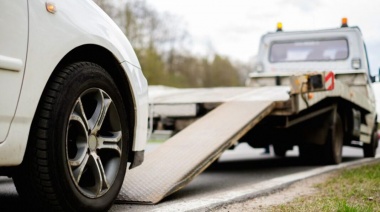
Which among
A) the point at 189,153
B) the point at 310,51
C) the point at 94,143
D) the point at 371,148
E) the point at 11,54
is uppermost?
the point at 11,54

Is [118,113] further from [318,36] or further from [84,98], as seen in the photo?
[318,36]

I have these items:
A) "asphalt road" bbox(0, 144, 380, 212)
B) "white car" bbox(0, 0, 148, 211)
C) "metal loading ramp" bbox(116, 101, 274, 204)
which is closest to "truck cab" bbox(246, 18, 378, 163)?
"asphalt road" bbox(0, 144, 380, 212)

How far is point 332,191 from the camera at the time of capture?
15.9ft

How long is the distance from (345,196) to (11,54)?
9.45 ft

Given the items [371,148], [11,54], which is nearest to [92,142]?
[11,54]

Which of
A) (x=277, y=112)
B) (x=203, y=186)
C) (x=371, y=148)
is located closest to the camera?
(x=203, y=186)

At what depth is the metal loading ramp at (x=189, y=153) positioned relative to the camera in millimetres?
4344

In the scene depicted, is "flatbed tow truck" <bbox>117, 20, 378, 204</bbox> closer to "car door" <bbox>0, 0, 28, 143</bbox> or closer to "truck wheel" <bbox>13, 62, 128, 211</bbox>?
"truck wheel" <bbox>13, 62, 128, 211</bbox>

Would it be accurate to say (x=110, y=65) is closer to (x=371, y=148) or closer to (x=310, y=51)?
(x=310, y=51)

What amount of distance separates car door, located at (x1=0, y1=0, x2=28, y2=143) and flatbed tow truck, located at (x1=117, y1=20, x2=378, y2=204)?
168 centimetres

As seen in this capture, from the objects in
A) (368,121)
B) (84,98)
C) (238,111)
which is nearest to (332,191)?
(238,111)

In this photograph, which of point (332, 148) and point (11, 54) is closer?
point (11, 54)

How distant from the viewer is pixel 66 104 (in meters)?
3.01

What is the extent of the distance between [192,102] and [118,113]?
3.64 meters
